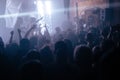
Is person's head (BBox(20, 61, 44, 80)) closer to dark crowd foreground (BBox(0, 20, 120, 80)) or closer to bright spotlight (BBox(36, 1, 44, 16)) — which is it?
dark crowd foreground (BBox(0, 20, 120, 80))

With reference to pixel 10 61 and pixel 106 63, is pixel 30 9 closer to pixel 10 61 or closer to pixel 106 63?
pixel 10 61

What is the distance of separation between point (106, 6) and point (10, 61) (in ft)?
36.5

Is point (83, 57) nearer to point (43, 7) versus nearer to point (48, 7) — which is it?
point (43, 7)

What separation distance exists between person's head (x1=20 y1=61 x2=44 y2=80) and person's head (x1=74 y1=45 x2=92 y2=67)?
1013 millimetres

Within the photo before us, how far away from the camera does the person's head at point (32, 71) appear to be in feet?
13.9

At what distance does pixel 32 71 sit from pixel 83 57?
1.18m

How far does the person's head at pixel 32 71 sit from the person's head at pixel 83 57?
3.32 feet

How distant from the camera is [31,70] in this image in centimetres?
429

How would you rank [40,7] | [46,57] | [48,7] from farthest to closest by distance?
[48,7], [40,7], [46,57]

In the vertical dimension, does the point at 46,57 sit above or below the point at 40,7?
below

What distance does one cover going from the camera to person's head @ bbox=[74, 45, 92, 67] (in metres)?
Result: 5.08

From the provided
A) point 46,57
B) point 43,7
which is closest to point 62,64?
point 46,57

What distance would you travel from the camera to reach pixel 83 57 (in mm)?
5129

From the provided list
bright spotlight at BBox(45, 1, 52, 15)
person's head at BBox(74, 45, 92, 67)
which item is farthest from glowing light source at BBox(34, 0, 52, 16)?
person's head at BBox(74, 45, 92, 67)
